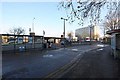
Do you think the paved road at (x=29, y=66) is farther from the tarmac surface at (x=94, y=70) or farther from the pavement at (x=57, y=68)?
the tarmac surface at (x=94, y=70)

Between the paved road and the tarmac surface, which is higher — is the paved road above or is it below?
above

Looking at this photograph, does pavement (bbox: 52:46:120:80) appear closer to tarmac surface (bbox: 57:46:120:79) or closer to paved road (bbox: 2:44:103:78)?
tarmac surface (bbox: 57:46:120:79)

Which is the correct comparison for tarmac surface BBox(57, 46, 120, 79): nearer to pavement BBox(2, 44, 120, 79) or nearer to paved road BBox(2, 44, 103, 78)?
pavement BBox(2, 44, 120, 79)

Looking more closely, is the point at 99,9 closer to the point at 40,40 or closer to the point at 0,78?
the point at 0,78

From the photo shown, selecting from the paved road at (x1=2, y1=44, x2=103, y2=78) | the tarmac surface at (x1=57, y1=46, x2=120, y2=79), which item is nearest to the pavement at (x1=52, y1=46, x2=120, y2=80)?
the tarmac surface at (x1=57, y1=46, x2=120, y2=79)

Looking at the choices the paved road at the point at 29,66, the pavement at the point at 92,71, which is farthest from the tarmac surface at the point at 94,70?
the paved road at the point at 29,66

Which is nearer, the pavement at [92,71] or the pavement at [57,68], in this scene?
the pavement at [92,71]

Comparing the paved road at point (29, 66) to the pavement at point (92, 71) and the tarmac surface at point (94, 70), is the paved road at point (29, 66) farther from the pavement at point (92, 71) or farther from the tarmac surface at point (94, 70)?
the tarmac surface at point (94, 70)

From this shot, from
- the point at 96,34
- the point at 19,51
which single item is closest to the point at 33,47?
the point at 19,51

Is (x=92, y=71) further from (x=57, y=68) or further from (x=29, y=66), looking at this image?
(x=29, y=66)

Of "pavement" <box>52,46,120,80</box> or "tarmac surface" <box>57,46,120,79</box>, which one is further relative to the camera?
"tarmac surface" <box>57,46,120,79</box>

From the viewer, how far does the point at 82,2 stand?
12758 millimetres

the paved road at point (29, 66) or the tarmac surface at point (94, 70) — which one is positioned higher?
the paved road at point (29, 66)

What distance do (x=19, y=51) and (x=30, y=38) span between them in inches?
306
